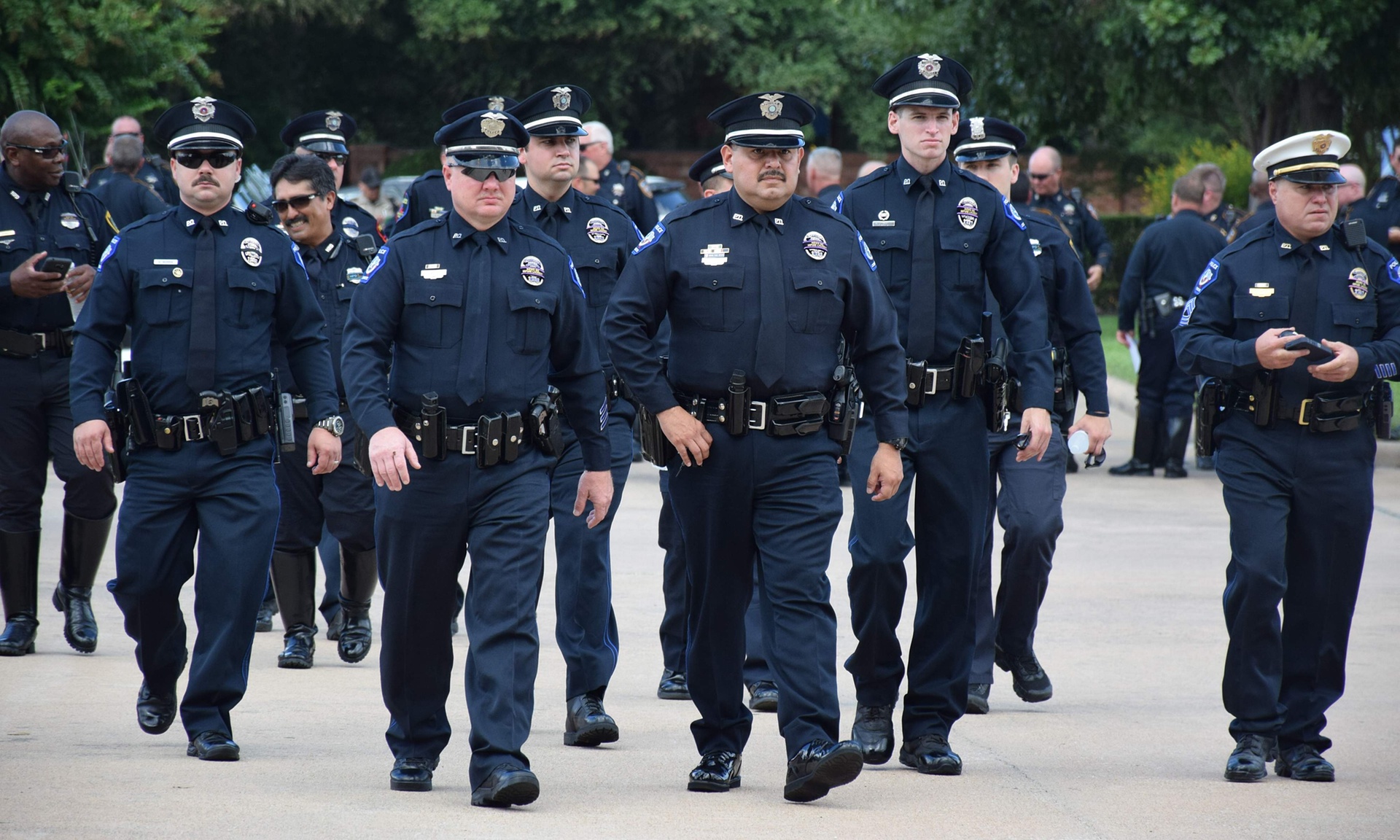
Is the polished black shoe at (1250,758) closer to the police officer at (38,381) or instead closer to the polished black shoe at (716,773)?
the polished black shoe at (716,773)

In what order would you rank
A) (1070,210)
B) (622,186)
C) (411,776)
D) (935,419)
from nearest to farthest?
(411,776), (935,419), (622,186), (1070,210)

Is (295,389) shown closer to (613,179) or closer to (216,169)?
(216,169)

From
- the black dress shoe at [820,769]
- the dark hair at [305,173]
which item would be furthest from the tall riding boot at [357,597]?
the black dress shoe at [820,769]

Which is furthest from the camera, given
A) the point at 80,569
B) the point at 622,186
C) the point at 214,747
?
the point at 622,186

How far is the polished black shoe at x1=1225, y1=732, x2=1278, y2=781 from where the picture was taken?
586 centimetres

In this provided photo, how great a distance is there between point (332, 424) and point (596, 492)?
1.12 metres

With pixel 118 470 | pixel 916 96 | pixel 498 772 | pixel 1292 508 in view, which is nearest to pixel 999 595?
pixel 1292 508

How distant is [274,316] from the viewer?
632 cm

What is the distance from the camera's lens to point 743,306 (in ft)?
18.1

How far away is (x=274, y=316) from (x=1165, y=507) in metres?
8.14

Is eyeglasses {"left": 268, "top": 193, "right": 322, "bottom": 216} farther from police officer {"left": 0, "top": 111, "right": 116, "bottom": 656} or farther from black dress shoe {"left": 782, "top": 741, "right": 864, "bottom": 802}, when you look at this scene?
black dress shoe {"left": 782, "top": 741, "right": 864, "bottom": 802}

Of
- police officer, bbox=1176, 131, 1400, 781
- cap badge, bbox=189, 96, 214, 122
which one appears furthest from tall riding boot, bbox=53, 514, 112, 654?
police officer, bbox=1176, 131, 1400, 781

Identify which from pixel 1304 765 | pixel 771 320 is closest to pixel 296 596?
pixel 771 320

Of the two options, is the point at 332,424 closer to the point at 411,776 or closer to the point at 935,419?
the point at 411,776
